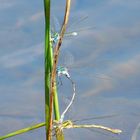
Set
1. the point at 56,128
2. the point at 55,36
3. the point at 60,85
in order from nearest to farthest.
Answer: the point at 56,128
the point at 55,36
the point at 60,85

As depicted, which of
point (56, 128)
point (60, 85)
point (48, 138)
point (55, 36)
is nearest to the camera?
point (48, 138)

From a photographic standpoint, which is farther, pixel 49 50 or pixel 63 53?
pixel 63 53

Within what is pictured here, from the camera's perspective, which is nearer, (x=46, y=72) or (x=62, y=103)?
(x=46, y=72)

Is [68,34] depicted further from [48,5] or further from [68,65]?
[48,5]

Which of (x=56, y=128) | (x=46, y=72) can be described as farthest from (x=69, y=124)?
(x=46, y=72)

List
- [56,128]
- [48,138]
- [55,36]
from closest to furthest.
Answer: [48,138] < [56,128] < [55,36]

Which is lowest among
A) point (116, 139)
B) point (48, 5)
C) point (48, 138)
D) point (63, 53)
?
point (48, 138)

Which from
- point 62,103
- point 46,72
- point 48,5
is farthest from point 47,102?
point 62,103

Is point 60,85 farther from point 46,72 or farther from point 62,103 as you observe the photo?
point 46,72

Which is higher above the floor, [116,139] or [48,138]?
[116,139]
